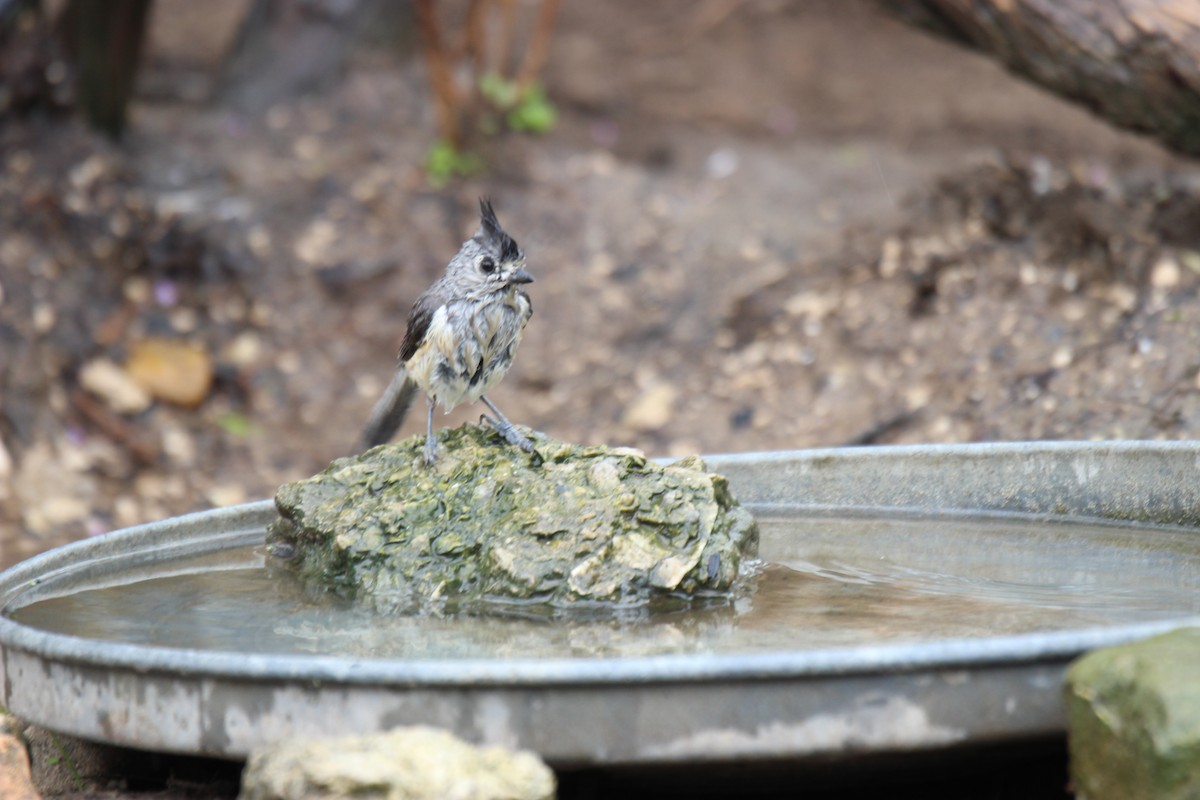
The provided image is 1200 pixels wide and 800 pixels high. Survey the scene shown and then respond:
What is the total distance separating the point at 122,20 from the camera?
7145 millimetres

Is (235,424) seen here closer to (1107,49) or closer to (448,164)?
(448,164)

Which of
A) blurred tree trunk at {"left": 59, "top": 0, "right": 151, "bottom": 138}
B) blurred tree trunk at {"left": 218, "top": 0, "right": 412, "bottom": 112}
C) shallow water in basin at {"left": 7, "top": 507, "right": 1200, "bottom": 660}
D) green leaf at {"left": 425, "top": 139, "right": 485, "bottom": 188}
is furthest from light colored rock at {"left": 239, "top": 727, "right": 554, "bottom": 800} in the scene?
blurred tree trunk at {"left": 218, "top": 0, "right": 412, "bottom": 112}

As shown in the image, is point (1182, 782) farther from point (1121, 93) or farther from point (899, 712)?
point (1121, 93)

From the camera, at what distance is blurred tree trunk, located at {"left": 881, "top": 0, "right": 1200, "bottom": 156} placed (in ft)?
17.2

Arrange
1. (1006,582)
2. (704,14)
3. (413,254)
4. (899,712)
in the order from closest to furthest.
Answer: (899,712) < (1006,582) < (413,254) < (704,14)

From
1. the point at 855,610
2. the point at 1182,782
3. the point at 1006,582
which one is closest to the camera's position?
the point at 1182,782

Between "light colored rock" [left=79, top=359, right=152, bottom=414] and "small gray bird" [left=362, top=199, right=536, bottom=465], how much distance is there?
2.91 m

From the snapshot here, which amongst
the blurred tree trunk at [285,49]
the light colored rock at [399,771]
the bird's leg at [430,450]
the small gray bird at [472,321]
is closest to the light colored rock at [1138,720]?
the light colored rock at [399,771]

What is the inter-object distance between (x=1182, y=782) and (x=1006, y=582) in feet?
3.93

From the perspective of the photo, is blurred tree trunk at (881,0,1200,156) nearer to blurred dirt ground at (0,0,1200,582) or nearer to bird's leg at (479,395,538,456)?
blurred dirt ground at (0,0,1200,582)

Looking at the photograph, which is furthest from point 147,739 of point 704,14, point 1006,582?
point 704,14

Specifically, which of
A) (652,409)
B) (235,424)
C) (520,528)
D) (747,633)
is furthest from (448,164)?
(747,633)

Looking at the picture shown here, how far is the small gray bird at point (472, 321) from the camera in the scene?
153 inches

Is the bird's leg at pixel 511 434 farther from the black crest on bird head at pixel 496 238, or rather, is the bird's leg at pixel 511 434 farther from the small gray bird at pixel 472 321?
the black crest on bird head at pixel 496 238
